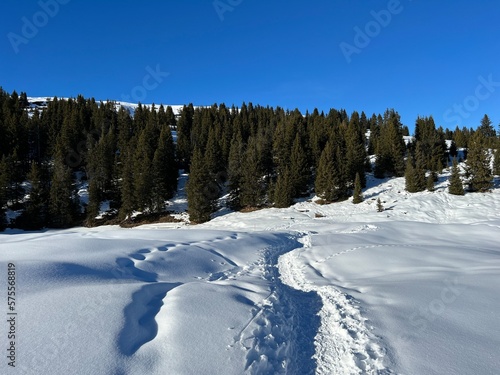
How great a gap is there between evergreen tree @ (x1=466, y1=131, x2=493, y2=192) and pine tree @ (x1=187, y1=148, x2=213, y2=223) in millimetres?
37644

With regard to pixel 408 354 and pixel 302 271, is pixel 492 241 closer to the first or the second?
pixel 302 271

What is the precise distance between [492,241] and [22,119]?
79936 mm

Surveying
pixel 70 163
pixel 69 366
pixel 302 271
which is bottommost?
pixel 302 271

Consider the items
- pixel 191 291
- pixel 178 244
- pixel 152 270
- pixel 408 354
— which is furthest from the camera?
pixel 178 244

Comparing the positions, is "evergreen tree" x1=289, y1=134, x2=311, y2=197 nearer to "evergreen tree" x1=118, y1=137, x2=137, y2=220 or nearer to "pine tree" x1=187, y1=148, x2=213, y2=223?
"pine tree" x1=187, y1=148, x2=213, y2=223

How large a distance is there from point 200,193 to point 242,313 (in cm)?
3396

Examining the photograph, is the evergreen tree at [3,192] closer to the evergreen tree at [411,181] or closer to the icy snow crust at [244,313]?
the icy snow crust at [244,313]

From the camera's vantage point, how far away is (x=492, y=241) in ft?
63.4

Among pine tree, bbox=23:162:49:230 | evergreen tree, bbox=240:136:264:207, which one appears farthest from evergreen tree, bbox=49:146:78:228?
evergreen tree, bbox=240:136:264:207

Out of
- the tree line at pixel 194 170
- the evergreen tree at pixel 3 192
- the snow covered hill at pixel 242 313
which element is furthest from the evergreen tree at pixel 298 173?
the evergreen tree at pixel 3 192

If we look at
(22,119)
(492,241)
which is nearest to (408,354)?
(492,241)

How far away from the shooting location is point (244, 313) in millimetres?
6371

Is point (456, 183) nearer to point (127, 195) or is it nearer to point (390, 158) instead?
point (390, 158)

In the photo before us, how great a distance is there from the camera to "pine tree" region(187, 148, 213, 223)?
39031 mm
